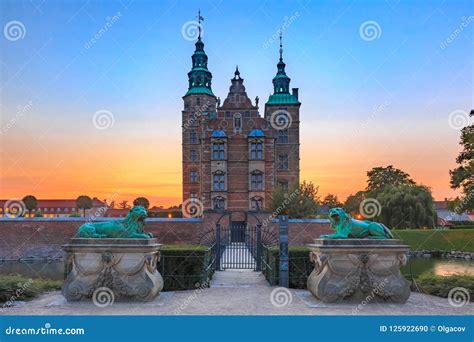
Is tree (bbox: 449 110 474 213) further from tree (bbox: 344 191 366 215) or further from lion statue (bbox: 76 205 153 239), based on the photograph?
lion statue (bbox: 76 205 153 239)

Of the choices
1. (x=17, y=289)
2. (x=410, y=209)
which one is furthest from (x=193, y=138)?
(x=17, y=289)

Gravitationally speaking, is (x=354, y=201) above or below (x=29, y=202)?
above

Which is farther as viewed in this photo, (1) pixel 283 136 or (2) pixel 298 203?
(1) pixel 283 136

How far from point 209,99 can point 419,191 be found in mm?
21874

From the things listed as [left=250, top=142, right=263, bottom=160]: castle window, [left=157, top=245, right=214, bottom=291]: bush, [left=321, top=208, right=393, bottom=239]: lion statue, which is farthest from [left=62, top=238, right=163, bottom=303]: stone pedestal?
[left=250, top=142, right=263, bottom=160]: castle window

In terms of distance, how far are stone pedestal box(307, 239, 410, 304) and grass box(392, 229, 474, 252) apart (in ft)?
79.6

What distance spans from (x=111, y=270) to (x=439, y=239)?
31.1 meters

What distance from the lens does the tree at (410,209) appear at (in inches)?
1457

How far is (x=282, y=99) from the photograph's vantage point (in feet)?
130

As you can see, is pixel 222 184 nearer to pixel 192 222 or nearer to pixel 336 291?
pixel 192 222

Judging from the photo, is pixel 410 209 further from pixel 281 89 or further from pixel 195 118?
pixel 195 118

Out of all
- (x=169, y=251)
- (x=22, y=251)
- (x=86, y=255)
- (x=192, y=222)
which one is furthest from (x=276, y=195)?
(x=86, y=255)

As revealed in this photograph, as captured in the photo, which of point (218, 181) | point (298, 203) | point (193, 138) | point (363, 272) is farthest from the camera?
point (193, 138)
